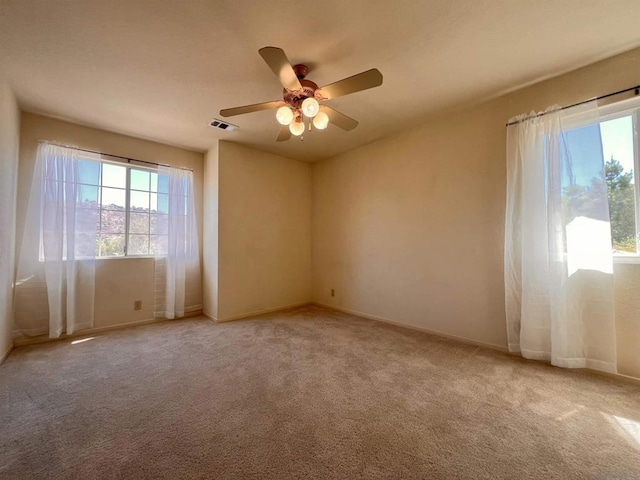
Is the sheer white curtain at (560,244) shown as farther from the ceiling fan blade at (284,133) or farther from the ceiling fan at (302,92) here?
the ceiling fan blade at (284,133)

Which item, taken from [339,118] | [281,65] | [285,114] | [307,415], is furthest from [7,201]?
[307,415]

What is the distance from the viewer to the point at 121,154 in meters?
3.35

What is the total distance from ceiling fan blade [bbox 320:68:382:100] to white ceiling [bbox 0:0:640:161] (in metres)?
0.35

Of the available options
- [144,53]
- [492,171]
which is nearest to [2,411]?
[144,53]

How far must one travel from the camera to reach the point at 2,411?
1.63 m

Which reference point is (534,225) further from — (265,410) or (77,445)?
(77,445)

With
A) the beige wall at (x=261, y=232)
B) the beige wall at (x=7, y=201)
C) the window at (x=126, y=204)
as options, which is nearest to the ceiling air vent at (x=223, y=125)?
the beige wall at (x=261, y=232)

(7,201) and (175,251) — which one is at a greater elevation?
(7,201)

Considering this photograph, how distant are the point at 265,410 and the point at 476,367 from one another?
1822 millimetres

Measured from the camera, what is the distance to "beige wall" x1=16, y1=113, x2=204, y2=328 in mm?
2789

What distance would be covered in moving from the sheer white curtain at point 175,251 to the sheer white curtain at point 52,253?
2.71ft

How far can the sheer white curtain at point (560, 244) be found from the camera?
79.2 inches

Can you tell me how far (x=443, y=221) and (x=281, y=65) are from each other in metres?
2.38

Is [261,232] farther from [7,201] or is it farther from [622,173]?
[622,173]
